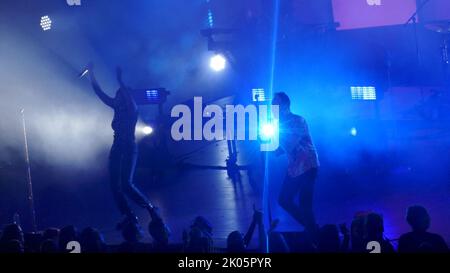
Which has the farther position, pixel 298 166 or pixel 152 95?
pixel 152 95

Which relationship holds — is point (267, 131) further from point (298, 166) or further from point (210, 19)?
point (210, 19)

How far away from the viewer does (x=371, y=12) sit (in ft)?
35.8

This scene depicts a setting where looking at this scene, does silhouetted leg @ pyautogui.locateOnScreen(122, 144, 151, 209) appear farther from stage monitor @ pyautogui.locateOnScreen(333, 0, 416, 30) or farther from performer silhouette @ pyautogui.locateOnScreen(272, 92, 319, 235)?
stage monitor @ pyautogui.locateOnScreen(333, 0, 416, 30)

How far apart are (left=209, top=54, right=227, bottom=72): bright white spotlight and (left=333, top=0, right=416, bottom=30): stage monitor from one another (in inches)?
114

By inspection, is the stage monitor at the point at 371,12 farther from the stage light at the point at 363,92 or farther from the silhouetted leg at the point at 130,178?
the silhouetted leg at the point at 130,178

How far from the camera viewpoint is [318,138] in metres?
8.30

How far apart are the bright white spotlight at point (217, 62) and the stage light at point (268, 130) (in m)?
3.32

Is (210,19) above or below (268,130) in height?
above

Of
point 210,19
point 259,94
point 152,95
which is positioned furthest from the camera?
point 210,19

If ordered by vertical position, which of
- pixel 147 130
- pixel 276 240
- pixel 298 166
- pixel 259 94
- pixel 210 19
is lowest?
pixel 276 240

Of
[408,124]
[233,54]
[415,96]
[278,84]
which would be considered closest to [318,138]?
[278,84]

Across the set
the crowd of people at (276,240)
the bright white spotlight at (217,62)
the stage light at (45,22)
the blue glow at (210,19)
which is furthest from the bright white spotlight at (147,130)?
the crowd of people at (276,240)

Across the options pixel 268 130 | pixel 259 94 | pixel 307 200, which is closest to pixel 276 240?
pixel 307 200

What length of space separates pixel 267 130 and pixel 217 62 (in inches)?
161
